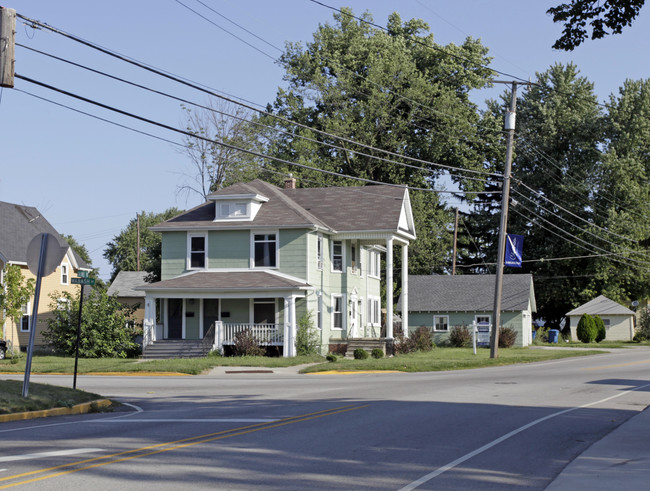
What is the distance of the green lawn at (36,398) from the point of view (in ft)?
49.8

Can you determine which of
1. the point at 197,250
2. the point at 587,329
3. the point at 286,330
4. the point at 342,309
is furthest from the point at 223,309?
the point at 587,329

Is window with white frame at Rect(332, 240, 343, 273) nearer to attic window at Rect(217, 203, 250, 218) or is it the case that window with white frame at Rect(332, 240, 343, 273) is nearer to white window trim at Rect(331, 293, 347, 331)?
white window trim at Rect(331, 293, 347, 331)

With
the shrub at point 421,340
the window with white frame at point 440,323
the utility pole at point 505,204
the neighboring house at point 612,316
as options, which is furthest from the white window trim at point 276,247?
the neighboring house at point 612,316

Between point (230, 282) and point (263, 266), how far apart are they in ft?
8.32

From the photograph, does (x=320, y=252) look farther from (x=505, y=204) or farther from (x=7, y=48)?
(x=7, y=48)

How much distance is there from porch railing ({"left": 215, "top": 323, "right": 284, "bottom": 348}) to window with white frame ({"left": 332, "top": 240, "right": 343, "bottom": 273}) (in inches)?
234

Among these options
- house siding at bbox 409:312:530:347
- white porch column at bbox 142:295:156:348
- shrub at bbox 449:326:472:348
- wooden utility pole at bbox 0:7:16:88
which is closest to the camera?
wooden utility pole at bbox 0:7:16:88

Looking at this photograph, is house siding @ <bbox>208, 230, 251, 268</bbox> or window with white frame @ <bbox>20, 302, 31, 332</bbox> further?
window with white frame @ <bbox>20, 302, 31, 332</bbox>

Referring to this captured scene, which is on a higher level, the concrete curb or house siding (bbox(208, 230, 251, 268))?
house siding (bbox(208, 230, 251, 268))

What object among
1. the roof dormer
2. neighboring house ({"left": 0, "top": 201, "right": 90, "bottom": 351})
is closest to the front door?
the roof dormer

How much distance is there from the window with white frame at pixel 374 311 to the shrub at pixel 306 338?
8837mm

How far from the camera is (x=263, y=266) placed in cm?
3962

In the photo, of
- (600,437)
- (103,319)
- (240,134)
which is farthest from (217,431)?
(240,134)

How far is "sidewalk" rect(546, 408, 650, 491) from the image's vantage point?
9141mm
